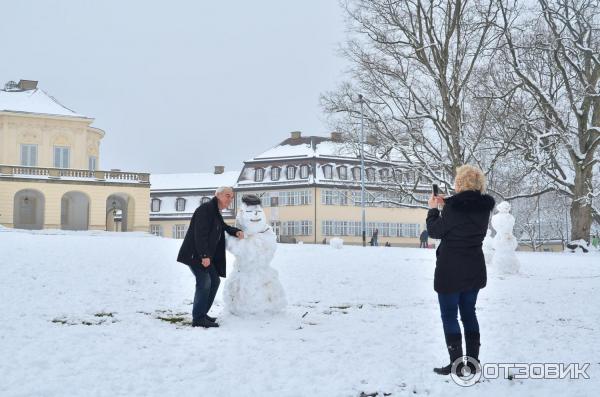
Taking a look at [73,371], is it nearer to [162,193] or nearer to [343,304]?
[343,304]

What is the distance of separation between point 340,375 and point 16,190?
39.6 meters

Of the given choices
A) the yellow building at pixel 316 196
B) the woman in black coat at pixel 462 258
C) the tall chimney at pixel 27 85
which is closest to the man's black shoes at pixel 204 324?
the woman in black coat at pixel 462 258

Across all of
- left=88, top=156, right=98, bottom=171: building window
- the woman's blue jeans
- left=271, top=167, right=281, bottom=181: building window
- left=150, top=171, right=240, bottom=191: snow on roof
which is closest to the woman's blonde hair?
the woman's blue jeans

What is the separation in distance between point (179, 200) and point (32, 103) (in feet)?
79.3

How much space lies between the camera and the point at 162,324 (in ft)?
25.9

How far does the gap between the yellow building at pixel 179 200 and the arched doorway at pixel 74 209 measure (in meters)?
18.7

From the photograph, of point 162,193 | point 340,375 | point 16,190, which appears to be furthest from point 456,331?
point 162,193

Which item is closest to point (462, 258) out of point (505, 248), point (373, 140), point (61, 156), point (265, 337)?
point (265, 337)

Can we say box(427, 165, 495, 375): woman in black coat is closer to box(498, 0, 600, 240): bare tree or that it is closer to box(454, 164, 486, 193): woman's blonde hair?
box(454, 164, 486, 193): woman's blonde hair

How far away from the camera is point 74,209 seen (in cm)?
4384

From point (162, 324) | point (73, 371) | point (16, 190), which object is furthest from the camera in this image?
point (16, 190)

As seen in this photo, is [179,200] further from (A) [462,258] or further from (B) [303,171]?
(A) [462,258]

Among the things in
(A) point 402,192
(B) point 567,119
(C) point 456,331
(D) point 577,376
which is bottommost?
(D) point 577,376

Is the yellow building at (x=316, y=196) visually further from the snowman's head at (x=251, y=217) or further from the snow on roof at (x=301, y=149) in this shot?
the snowman's head at (x=251, y=217)
